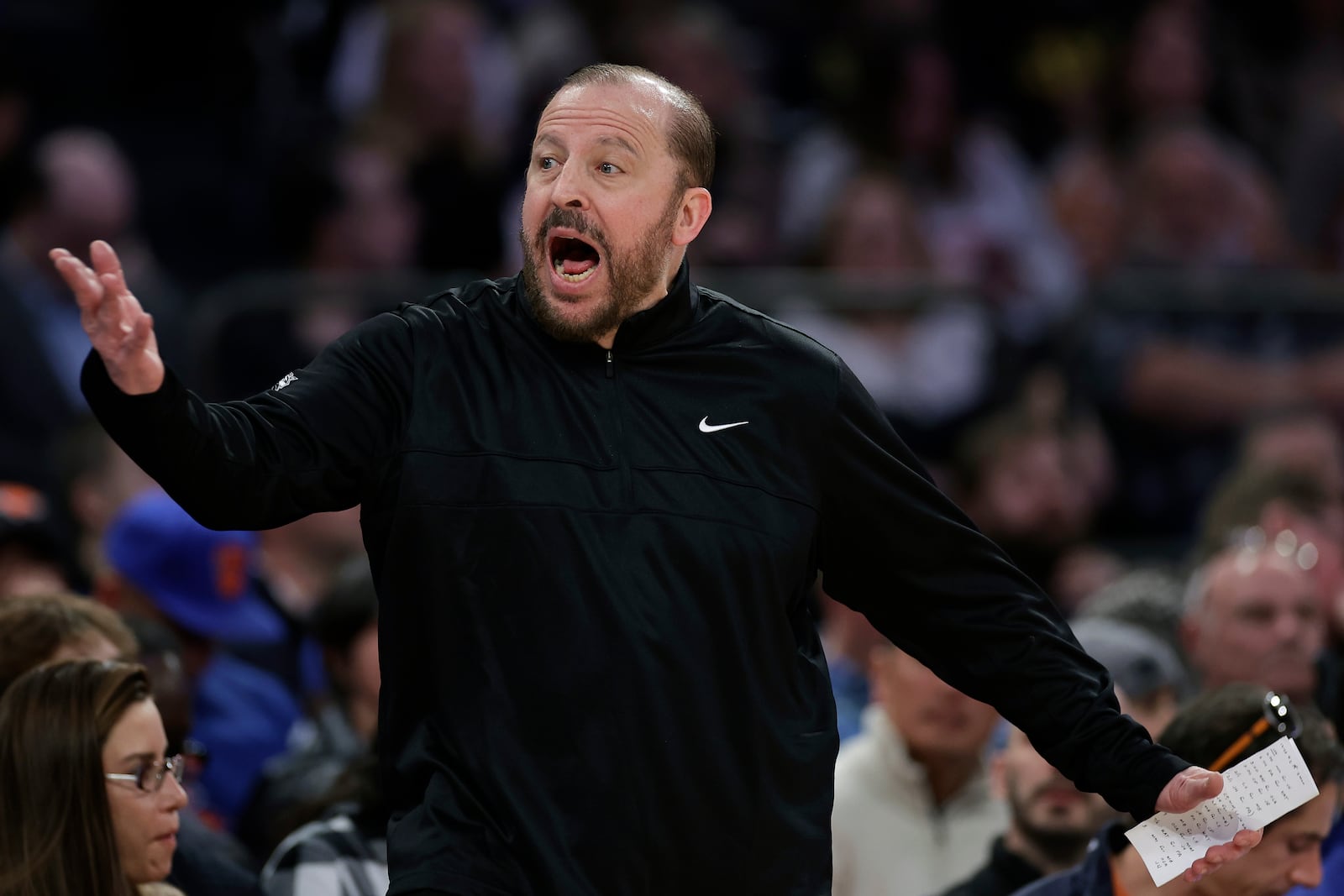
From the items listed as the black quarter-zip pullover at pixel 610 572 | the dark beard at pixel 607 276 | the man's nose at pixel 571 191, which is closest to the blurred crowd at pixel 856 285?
the black quarter-zip pullover at pixel 610 572

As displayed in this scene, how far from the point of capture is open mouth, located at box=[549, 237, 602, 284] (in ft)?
11.6

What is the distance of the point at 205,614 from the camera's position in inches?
248

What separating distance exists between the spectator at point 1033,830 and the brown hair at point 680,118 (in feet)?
6.16

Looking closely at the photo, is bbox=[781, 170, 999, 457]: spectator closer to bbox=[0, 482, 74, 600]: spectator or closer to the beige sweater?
the beige sweater

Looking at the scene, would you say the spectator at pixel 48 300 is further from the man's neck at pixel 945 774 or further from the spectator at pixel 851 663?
the man's neck at pixel 945 774

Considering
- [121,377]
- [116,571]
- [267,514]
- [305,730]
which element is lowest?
[305,730]

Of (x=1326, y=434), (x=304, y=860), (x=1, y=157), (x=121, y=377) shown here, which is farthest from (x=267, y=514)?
(x=1326, y=434)

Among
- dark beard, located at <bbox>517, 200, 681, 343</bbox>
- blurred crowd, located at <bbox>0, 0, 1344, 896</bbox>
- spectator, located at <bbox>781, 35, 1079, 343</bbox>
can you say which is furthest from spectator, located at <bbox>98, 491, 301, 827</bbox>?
spectator, located at <bbox>781, 35, 1079, 343</bbox>

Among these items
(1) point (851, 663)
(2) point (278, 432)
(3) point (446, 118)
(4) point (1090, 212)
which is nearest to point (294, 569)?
(1) point (851, 663)

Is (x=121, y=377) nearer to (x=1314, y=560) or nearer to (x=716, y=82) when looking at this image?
(x=1314, y=560)

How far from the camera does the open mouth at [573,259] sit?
3.54m

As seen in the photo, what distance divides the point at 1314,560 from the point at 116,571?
366 cm

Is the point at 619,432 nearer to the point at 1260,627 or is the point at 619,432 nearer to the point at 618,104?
the point at 618,104

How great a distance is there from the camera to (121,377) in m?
3.02
